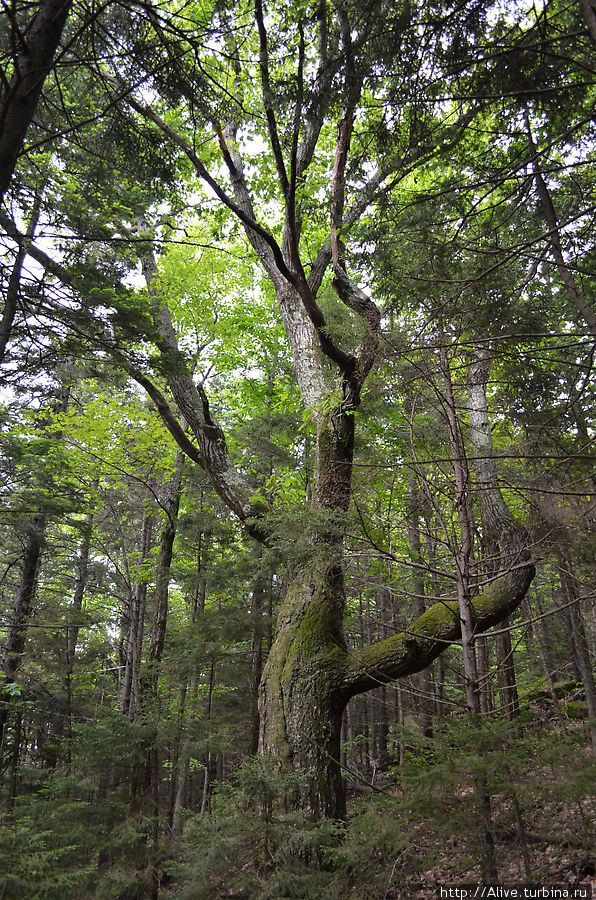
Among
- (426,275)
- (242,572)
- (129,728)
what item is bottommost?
(129,728)

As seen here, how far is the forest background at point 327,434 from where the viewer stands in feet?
9.69

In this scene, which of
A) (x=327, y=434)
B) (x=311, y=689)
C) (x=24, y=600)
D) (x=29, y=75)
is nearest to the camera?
(x=29, y=75)

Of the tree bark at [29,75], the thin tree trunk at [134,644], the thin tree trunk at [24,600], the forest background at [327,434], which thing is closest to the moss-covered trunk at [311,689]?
the forest background at [327,434]

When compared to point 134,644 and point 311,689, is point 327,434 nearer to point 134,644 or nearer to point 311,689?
point 311,689

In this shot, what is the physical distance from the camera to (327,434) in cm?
615

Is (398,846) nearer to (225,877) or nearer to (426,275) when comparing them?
(225,877)

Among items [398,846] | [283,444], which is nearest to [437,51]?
[398,846]

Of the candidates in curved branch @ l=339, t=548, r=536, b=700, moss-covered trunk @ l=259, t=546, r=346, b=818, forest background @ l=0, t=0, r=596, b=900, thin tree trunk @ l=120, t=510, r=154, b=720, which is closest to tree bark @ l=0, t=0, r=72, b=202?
forest background @ l=0, t=0, r=596, b=900

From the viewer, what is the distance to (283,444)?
10.1 meters

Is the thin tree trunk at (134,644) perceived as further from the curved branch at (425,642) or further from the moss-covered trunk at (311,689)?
the curved branch at (425,642)

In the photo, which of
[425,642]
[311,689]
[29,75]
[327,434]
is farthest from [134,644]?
[29,75]

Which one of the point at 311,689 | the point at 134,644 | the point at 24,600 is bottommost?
the point at 311,689

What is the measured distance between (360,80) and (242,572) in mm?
8191

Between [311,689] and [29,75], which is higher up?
[29,75]
